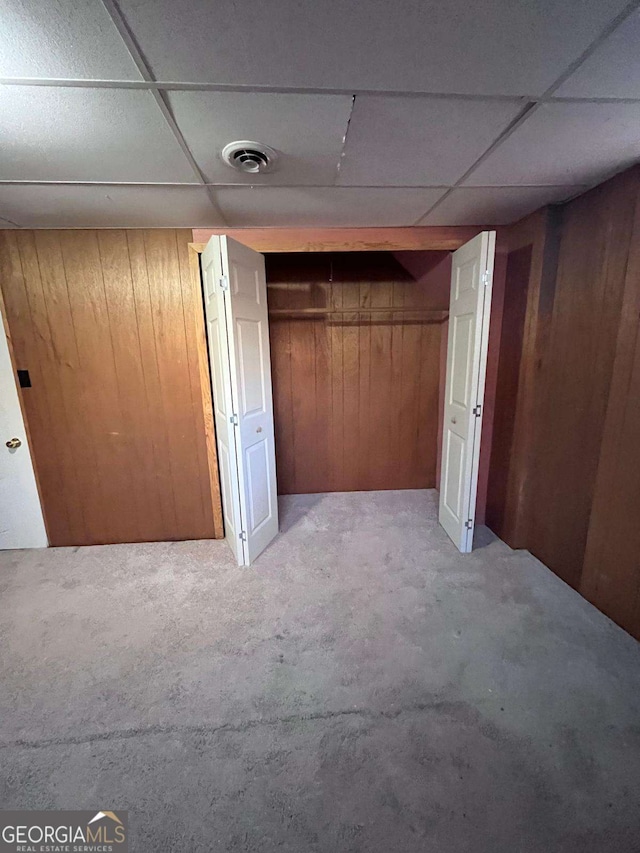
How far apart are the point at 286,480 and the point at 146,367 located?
5.68 ft

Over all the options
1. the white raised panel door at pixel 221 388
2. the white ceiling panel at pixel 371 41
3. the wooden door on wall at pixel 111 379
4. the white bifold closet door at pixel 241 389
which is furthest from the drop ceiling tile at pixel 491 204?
the wooden door on wall at pixel 111 379

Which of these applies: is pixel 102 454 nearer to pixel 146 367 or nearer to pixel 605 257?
pixel 146 367

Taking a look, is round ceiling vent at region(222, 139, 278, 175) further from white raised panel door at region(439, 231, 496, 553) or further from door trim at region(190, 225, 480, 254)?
white raised panel door at region(439, 231, 496, 553)

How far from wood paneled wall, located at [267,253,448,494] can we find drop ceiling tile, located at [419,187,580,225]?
0.89 meters

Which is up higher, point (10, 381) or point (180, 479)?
point (10, 381)

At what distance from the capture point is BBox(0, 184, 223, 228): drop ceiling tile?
1.68m

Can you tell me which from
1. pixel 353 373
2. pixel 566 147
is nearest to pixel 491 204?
pixel 566 147

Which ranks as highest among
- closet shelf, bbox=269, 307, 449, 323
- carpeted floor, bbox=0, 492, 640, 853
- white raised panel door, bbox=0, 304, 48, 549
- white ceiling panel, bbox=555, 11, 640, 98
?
white ceiling panel, bbox=555, 11, 640, 98

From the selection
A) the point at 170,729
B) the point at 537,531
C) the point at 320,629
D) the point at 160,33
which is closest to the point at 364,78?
the point at 160,33

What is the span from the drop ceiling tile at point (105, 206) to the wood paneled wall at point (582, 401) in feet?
6.79

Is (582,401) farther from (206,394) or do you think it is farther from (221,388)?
(206,394)

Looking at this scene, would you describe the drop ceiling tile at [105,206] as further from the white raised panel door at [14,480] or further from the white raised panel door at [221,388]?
the white raised panel door at [14,480]

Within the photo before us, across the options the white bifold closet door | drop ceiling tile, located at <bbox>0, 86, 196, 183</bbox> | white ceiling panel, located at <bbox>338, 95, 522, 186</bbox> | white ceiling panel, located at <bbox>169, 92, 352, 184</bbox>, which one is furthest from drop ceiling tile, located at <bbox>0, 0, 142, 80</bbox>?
the white bifold closet door

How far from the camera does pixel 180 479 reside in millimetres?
2580
